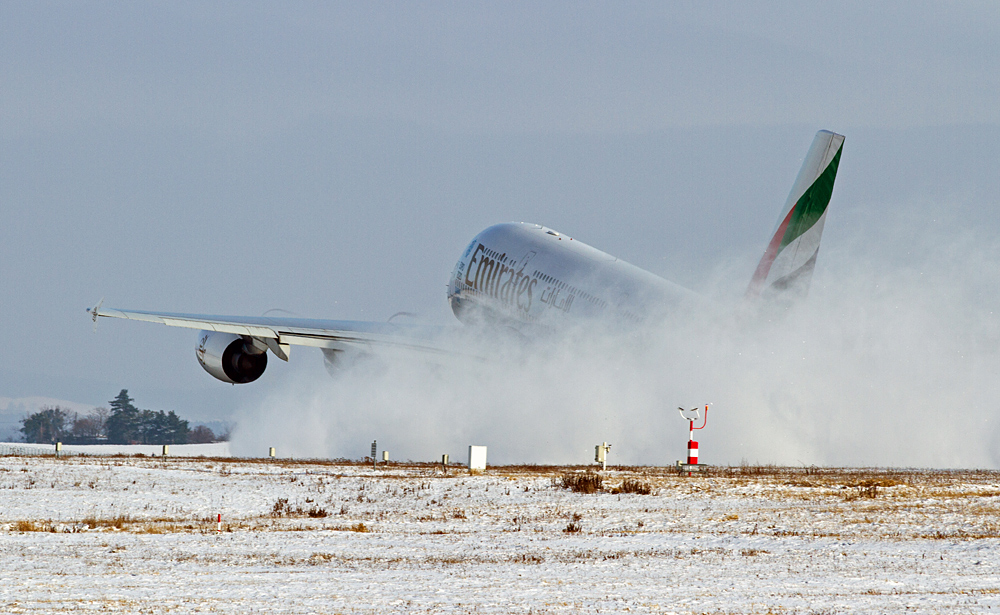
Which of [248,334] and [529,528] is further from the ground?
[248,334]

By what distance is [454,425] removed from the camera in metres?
39.2

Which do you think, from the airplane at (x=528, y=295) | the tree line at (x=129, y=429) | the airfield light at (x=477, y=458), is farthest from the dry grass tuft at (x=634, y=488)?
the tree line at (x=129, y=429)

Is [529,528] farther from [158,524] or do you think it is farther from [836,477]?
[836,477]

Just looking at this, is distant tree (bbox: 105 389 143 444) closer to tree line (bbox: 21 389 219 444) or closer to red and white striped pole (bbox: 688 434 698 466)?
tree line (bbox: 21 389 219 444)

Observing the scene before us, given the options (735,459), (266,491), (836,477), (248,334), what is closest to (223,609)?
(266,491)

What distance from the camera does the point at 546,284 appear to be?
4172 centimetres

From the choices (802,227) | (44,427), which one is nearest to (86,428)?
(44,427)

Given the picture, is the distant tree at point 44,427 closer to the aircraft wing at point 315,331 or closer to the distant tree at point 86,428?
the distant tree at point 86,428

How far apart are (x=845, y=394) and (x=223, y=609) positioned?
84.0ft

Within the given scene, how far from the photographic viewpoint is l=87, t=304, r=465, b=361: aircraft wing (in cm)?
4319

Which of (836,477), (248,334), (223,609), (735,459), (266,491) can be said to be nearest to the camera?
(223,609)

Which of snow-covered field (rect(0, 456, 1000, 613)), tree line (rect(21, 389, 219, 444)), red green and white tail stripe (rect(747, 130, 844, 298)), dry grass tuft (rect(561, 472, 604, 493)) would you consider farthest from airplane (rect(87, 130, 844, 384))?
tree line (rect(21, 389, 219, 444))

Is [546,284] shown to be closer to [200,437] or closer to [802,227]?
[802,227]

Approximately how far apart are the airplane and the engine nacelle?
35mm
